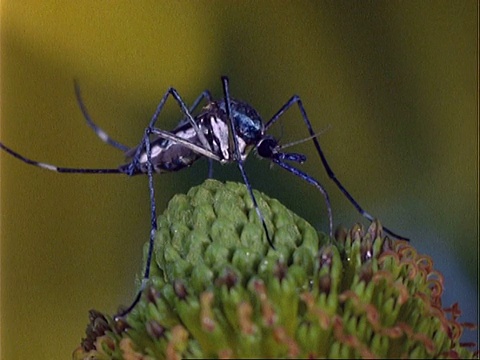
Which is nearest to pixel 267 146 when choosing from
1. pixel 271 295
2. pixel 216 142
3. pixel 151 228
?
pixel 216 142

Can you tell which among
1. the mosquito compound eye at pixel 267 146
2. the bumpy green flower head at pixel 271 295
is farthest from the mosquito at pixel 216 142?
the bumpy green flower head at pixel 271 295

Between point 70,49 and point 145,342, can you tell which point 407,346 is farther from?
point 70,49

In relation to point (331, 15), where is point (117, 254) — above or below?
below

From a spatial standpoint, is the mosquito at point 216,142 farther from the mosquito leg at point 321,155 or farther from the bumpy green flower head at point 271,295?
the bumpy green flower head at point 271,295

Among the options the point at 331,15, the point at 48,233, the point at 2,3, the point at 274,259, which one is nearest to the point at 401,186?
the point at 331,15

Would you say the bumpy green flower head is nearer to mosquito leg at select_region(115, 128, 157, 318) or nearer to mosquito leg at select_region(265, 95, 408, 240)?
mosquito leg at select_region(115, 128, 157, 318)

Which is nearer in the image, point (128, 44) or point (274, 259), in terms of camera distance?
point (274, 259)

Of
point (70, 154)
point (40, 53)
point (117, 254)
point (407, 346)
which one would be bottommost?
point (407, 346)
